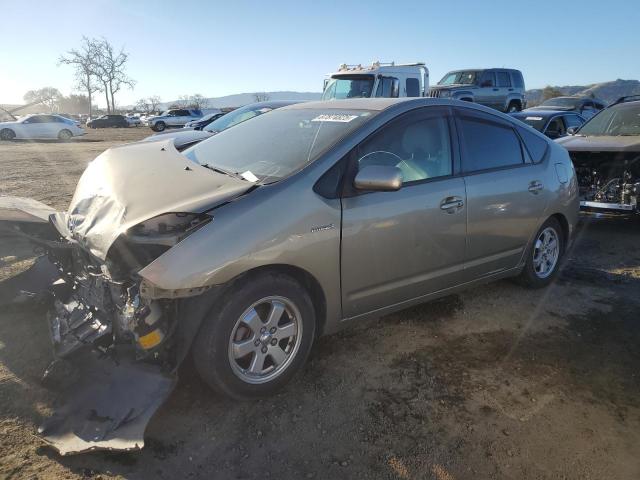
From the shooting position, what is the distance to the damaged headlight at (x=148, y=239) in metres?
2.53

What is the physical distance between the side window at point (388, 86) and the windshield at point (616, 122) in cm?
504

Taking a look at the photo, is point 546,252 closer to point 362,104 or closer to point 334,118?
point 362,104

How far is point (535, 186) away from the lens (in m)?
4.14

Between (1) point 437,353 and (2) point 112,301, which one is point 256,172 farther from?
(1) point 437,353

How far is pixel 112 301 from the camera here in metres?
2.66

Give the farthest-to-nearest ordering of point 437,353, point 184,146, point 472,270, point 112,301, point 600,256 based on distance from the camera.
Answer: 1. point 600,256
2. point 184,146
3. point 472,270
4. point 437,353
5. point 112,301

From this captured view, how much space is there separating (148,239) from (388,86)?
1058cm

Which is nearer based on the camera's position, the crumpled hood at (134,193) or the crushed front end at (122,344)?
the crushed front end at (122,344)

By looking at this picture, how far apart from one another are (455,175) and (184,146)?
2289 mm

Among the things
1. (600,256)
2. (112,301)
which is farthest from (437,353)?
(600,256)

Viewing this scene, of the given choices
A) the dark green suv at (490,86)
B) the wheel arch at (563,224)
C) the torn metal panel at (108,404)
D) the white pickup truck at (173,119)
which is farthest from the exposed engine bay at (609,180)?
the white pickup truck at (173,119)

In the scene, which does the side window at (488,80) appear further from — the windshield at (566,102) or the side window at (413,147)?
the side window at (413,147)

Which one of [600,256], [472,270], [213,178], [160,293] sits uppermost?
[213,178]

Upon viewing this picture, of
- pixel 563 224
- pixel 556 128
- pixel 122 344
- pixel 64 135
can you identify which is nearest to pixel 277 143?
pixel 122 344
